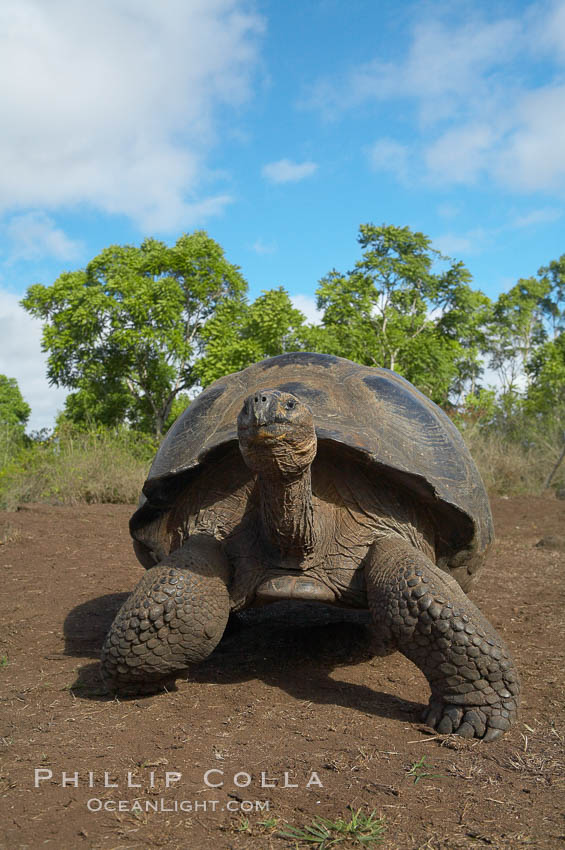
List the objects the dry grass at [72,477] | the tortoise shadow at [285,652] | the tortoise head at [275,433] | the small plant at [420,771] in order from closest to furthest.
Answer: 1. the small plant at [420,771]
2. the tortoise head at [275,433]
3. the tortoise shadow at [285,652]
4. the dry grass at [72,477]

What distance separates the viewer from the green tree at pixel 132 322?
19.5m

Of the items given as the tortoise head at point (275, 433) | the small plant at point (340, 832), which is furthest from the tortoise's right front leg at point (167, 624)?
the small plant at point (340, 832)

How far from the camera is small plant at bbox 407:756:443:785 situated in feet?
7.41

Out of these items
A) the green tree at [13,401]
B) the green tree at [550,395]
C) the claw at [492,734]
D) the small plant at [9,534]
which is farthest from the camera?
the green tree at [13,401]

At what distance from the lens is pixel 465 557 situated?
3.83 metres

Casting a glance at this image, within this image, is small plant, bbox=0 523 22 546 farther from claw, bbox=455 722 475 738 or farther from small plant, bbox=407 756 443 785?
small plant, bbox=407 756 443 785

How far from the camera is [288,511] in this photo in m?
2.79

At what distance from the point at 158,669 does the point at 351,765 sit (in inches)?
39.7

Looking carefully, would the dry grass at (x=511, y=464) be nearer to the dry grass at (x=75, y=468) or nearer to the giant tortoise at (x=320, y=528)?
the dry grass at (x=75, y=468)

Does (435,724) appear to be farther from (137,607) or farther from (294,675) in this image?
(137,607)

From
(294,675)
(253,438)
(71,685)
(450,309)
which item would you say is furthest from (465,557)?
(450,309)

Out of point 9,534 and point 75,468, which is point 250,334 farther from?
point 9,534

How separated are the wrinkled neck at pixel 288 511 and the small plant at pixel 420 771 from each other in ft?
3.18

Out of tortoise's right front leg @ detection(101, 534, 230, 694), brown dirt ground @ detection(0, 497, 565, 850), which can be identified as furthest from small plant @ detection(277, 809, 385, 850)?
tortoise's right front leg @ detection(101, 534, 230, 694)
